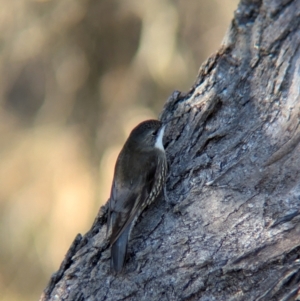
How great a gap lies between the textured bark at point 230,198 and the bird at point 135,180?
97mm

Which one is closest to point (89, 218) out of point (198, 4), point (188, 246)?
point (198, 4)

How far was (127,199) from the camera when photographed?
3.56m

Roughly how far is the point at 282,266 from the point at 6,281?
4.69m

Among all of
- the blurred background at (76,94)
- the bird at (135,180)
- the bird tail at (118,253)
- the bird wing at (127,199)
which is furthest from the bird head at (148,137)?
the blurred background at (76,94)

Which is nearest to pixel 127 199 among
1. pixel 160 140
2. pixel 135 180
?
pixel 135 180

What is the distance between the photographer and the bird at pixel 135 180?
3231mm

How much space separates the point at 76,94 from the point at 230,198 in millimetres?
3949

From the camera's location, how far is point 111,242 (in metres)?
3.14

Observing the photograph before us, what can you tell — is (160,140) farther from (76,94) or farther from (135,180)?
(76,94)

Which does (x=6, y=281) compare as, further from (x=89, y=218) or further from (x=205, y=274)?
(x=205, y=274)

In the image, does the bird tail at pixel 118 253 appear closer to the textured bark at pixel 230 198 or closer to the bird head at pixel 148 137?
the textured bark at pixel 230 198

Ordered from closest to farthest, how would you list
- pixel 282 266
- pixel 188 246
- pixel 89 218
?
1. pixel 282 266
2. pixel 188 246
3. pixel 89 218

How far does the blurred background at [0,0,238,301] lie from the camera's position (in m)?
6.35

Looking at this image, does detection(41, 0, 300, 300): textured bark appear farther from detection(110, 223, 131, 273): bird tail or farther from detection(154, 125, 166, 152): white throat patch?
detection(154, 125, 166, 152): white throat patch
